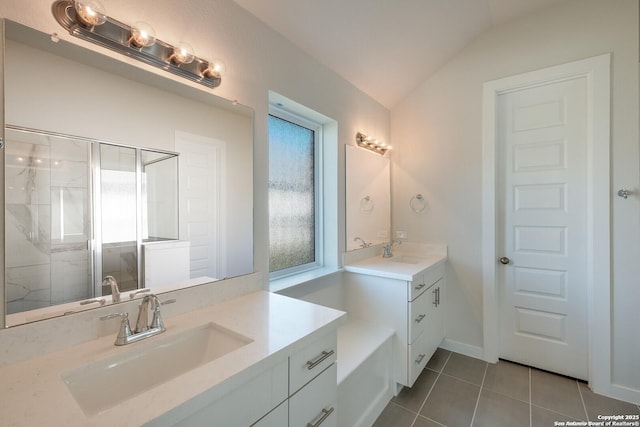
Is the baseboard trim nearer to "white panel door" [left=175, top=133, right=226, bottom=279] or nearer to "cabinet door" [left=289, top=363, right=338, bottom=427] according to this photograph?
"cabinet door" [left=289, top=363, right=338, bottom=427]

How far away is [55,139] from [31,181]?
0.16 metres

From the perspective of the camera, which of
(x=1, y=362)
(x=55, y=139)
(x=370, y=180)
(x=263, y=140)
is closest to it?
(x=1, y=362)

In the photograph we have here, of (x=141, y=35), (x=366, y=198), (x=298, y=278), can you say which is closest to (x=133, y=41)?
(x=141, y=35)

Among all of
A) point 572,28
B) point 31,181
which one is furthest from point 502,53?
point 31,181

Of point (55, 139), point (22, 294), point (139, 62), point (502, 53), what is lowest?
point (22, 294)

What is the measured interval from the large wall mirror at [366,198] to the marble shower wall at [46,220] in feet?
5.61

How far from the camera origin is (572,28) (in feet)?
6.72

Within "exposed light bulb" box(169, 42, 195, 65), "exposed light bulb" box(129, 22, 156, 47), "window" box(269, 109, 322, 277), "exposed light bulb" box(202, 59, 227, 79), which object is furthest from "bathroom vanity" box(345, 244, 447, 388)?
"exposed light bulb" box(129, 22, 156, 47)

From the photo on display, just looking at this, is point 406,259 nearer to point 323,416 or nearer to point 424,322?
point 424,322

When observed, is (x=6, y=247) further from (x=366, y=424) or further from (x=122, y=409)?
(x=366, y=424)

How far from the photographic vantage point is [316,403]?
3.47 ft

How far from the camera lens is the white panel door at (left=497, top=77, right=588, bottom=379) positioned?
2.08 meters

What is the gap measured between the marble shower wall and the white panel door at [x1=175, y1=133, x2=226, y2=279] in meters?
0.36

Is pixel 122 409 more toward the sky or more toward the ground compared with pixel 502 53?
more toward the ground
